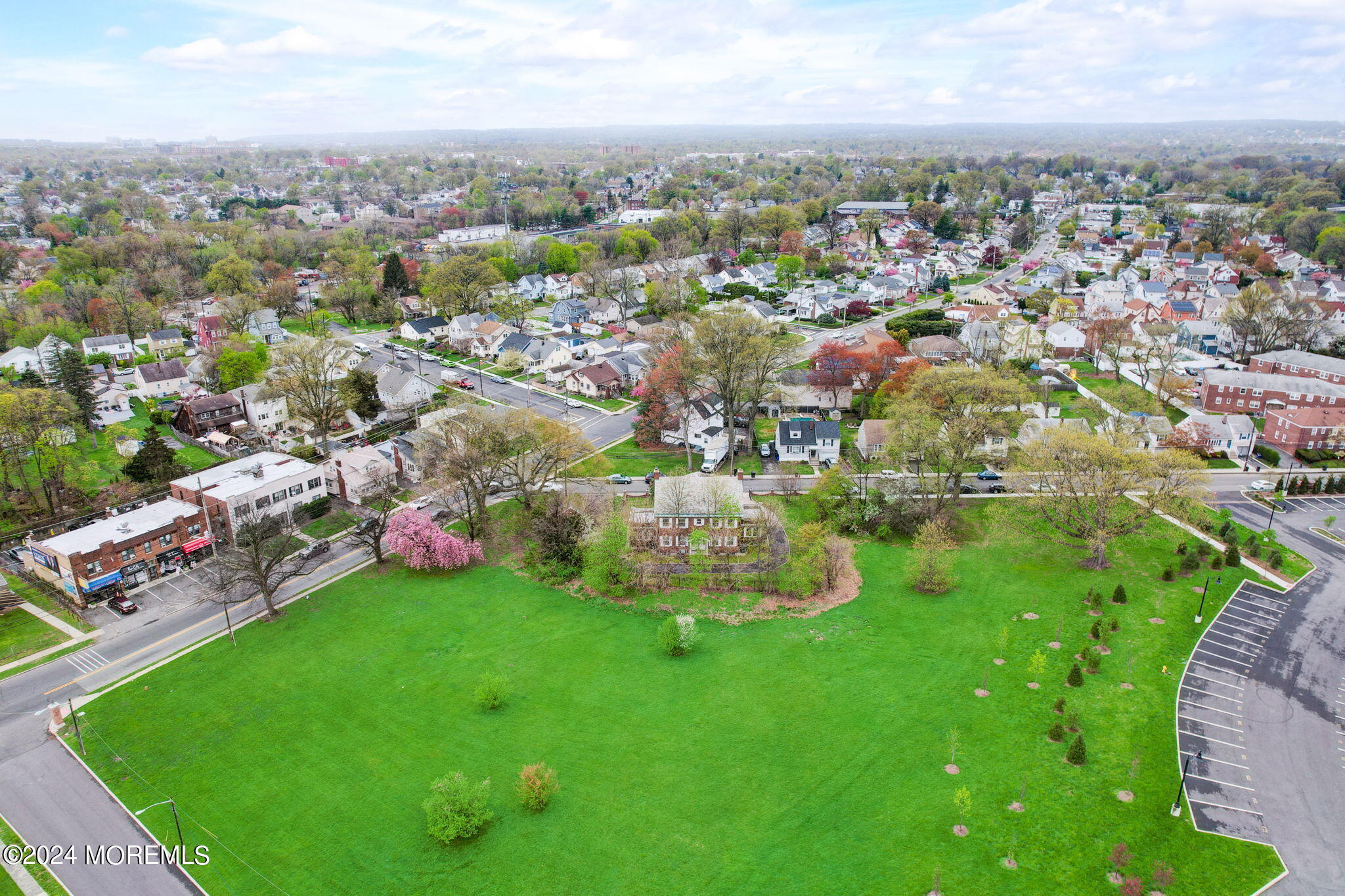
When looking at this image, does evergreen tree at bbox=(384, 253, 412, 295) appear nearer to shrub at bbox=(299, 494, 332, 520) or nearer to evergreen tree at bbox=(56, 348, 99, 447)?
evergreen tree at bbox=(56, 348, 99, 447)

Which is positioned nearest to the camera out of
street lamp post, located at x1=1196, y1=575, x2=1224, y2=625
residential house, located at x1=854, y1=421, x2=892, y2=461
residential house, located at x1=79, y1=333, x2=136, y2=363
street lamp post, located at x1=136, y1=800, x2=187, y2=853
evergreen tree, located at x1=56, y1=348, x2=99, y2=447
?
street lamp post, located at x1=136, y1=800, x2=187, y2=853

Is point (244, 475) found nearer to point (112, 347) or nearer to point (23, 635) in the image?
point (23, 635)

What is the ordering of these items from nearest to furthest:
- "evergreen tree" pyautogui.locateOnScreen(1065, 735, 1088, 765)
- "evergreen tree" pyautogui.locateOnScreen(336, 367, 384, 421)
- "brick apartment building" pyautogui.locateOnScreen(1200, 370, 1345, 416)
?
"evergreen tree" pyautogui.locateOnScreen(1065, 735, 1088, 765), "brick apartment building" pyautogui.locateOnScreen(1200, 370, 1345, 416), "evergreen tree" pyautogui.locateOnScreen(336, 367, 384, 421)

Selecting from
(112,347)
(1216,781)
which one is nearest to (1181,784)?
(1216,781)

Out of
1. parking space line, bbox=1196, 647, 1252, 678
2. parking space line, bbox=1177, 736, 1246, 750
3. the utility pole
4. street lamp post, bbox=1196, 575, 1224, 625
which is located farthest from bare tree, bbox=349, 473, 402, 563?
street lamp post, bbox=1196, 575, 1224, 625

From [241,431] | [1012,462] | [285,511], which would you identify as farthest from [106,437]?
[1012,462]

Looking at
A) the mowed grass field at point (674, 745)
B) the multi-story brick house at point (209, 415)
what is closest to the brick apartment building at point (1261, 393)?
the mowed grass field at point (674, 745)
